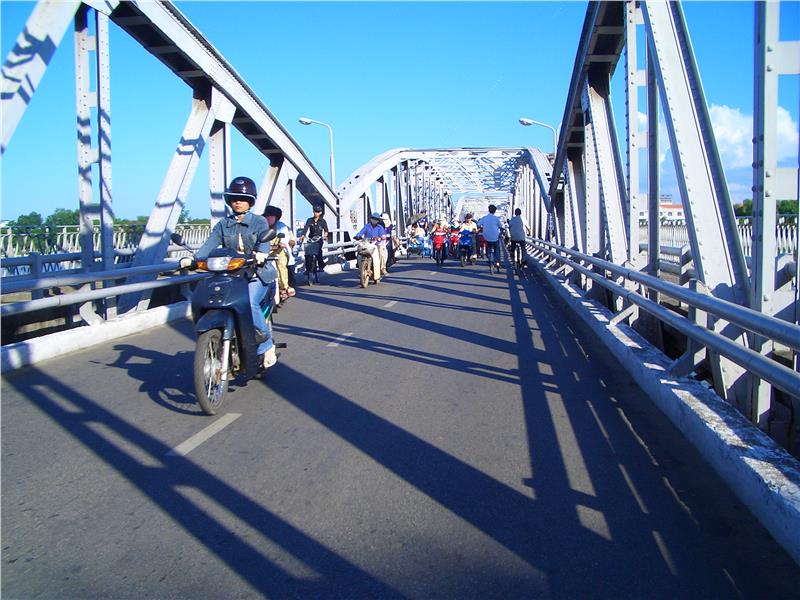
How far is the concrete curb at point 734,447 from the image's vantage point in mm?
3488

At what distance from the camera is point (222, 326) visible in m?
6.25

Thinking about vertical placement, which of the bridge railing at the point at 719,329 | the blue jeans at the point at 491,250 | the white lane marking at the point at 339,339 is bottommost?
the white lane marking at the point at 339,339

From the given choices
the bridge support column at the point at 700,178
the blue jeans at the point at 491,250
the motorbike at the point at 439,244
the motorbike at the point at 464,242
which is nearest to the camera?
the bridge support column at the point at 700,178

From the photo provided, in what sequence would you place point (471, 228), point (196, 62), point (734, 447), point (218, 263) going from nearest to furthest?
point (734, 447), point (218, 263), point (196, 62), point (471, 228)

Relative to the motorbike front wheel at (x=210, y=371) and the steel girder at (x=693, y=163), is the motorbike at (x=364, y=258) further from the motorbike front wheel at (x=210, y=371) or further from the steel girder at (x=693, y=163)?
the motorbike front wheel at (x=210, y=371)

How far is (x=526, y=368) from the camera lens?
8039 mm

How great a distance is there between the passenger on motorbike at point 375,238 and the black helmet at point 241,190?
1134cm

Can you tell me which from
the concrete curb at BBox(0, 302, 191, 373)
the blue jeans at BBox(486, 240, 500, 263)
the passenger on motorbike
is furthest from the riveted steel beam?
the blue jeans at BBox(486, 240, 500, 263)

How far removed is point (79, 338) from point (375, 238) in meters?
10.4

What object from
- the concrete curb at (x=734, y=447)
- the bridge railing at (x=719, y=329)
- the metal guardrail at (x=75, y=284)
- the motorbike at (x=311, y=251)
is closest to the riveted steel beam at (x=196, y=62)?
the motorbike at (x=311, y=251)

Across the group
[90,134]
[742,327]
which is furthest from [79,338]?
[742,327]

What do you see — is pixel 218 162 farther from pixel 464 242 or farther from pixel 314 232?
pixel 464 242

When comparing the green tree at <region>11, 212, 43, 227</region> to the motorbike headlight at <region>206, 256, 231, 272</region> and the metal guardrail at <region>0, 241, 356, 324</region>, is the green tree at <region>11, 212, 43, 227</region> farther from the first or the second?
the motorbike headlight at <region>206, 256, 231, 272</region>

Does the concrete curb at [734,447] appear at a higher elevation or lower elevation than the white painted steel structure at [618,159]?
lower
